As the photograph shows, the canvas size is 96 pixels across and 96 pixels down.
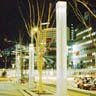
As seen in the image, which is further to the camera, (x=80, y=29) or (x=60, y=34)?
(x=80, y=29)

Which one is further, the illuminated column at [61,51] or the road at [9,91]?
the road at [9,91]

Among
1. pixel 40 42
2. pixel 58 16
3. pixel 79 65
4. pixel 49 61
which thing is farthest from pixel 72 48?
pixel 58 16

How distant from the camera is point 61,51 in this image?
16.9m

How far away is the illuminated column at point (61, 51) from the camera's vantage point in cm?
1660

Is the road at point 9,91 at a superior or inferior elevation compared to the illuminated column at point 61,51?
inferior

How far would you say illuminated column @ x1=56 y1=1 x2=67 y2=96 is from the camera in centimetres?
1660

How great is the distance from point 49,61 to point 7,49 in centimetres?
2777

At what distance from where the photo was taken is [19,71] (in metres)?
54.9

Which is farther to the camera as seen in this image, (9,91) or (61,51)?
(9,91)

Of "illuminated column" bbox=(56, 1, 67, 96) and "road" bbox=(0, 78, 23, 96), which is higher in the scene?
"illuminated column" bbox=(56, 1, 67, 96)

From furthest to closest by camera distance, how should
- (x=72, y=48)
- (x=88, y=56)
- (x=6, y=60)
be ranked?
(x=72, y=48) < (x=88, y=56) < (x=6, y=60)

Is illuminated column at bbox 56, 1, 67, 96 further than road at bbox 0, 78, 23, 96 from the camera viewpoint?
No

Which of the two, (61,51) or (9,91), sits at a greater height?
(61,51)

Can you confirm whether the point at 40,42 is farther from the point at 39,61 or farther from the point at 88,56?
the point at 88,56
